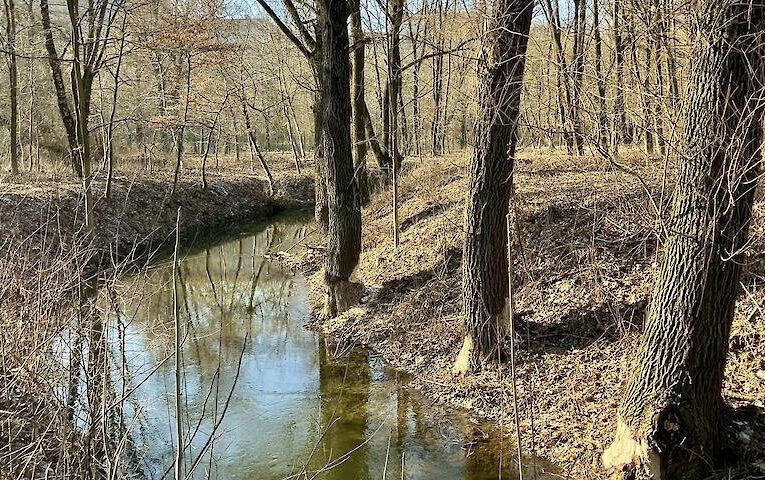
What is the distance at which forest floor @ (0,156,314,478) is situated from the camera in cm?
479

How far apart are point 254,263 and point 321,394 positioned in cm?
847

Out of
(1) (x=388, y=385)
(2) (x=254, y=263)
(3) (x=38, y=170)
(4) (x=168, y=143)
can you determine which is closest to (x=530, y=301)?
(1) (x=388, y=385)

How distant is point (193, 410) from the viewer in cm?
713

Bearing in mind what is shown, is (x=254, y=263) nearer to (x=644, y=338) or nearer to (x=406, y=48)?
(x=406, y=48)

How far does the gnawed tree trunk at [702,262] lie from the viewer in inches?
165

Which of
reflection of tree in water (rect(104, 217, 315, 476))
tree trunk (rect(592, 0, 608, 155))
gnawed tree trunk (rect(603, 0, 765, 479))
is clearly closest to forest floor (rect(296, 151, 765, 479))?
gnawed tree trunk (rect(603, 0, 765, 479))

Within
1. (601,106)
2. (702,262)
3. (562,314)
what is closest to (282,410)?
(562,314)

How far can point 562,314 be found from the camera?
7582 mm

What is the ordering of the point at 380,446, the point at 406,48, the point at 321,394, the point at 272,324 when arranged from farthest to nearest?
the point at 406,48 → the point at 272,324 → the point at 321,394 → the point at 380,446

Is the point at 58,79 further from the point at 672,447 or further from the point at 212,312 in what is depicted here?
the point at 672,447

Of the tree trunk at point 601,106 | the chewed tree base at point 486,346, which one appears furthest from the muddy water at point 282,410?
the tree trunk at point 601,106

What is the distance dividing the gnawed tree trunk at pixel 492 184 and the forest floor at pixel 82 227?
3.63 metres

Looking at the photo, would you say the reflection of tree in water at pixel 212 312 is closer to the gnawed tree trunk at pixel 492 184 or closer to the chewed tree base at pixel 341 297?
the chewed tree base at pixel 341 297

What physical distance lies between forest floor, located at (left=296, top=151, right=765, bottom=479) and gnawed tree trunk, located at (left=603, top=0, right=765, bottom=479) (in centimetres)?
38
